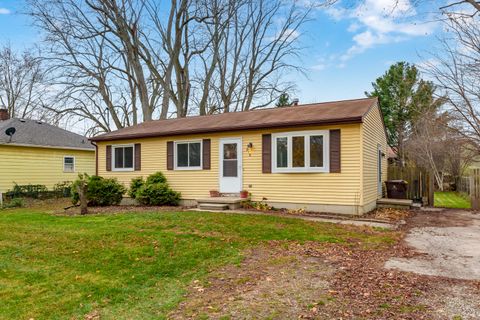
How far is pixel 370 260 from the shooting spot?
17.0ft

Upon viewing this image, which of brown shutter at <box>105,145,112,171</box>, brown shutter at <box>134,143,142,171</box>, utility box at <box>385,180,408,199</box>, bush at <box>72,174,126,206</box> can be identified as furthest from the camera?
brown shutter at <box>105,145,112,171</box>

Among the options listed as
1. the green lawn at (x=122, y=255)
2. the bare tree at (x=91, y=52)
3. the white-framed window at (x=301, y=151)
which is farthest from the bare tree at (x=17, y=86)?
the white-framed window at (x=301, y=151)

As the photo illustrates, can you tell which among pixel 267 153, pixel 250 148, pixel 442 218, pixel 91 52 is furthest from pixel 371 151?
pixel 91 52

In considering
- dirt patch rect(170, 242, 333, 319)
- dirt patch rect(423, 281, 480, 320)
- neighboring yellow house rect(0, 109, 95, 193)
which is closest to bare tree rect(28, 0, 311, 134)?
neighboring yellow house rect(0, 109, 95, 193)

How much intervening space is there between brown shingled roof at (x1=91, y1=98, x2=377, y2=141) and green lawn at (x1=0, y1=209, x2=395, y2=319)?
10.2 feet

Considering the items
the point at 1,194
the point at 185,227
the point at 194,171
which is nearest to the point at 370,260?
the point at 185,227

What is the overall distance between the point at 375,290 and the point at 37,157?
18293mm

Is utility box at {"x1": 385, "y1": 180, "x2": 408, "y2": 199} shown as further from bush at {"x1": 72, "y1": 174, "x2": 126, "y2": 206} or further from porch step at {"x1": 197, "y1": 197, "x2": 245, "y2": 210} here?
bush at {"x1": 72, "y1": 174, "x2": 126, "y2": 206}

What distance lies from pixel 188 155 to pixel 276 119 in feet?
11.7

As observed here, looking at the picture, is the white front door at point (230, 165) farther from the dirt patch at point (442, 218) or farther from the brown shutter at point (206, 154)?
the dirt patch at point (442, 218)

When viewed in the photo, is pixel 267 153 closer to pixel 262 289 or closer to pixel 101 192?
pixel 101 192

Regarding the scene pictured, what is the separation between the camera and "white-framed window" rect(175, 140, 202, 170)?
39.2 ft

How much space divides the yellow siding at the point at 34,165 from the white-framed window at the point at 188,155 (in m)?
9.57

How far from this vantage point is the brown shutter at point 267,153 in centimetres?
1055
